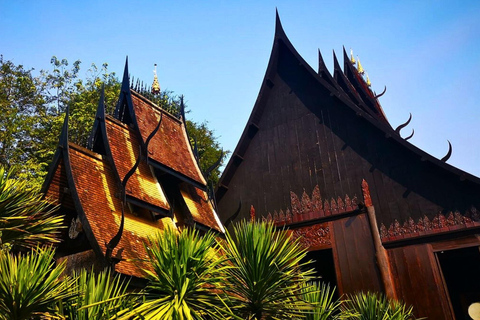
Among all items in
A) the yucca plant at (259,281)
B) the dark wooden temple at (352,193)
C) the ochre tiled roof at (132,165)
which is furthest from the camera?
the ochre tiled roof at (132,165)

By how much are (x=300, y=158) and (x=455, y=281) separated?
6.38 m

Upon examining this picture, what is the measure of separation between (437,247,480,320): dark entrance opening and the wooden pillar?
4.30 meters

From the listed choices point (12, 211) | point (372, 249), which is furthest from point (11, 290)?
point (372, 249)

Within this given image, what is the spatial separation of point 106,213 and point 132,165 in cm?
172

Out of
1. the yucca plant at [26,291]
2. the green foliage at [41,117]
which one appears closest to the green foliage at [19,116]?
the green foliage at [41,117]

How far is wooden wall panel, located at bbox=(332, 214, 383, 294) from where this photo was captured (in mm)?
7897

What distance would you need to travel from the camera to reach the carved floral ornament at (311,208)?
8.77m

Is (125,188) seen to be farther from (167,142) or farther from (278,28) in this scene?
(278,28)

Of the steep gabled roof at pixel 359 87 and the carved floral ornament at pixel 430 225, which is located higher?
the steep gabled roof at pixel 359 87

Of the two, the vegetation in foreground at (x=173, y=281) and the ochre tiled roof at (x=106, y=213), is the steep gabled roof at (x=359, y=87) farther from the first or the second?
the vegetation in foreground at (x=173, y=281)

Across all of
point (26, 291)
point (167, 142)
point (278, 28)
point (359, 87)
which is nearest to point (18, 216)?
point (26, 291)

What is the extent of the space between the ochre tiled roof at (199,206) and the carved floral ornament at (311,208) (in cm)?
133

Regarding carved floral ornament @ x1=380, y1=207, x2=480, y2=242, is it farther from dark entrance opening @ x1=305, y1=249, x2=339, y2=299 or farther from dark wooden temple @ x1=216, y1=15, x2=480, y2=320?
dark entrance opening @ x1=305, y1=249, x2=339, y2=299

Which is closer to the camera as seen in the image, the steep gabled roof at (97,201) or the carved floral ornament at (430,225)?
the steep gabled roof at (97,201)
